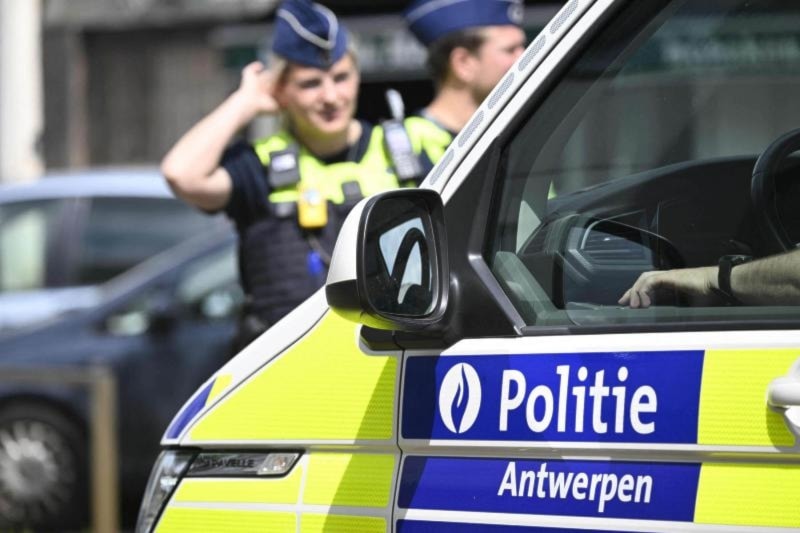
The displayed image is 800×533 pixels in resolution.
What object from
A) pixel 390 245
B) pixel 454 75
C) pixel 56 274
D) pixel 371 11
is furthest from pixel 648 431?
pixel 371 11

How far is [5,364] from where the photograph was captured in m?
7.14

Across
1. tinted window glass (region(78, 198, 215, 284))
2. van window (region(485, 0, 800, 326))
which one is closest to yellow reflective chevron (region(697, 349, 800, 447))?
van window (region(485, 0, 800, 326))

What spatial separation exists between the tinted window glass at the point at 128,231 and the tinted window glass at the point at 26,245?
0.21 m

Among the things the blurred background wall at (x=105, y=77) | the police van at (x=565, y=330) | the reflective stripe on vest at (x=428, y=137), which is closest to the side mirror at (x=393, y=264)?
the police van at (x=565, y=330)

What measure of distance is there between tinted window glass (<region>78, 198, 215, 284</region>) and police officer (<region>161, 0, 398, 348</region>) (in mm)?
3897

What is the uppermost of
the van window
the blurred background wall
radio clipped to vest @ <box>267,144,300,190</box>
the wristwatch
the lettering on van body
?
the blurred background wall

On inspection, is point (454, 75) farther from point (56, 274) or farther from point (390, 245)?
point (56, 274)

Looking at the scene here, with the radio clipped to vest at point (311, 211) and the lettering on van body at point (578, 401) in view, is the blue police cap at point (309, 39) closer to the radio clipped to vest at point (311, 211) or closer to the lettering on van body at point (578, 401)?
the radio clipped to vest at point (311, 211)

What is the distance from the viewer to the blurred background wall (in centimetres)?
1338

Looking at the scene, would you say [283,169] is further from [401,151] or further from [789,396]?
[789,396]

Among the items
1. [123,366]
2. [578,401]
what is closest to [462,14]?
[578,401]

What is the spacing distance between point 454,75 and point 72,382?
8.72ft

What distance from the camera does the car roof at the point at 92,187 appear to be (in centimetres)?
786

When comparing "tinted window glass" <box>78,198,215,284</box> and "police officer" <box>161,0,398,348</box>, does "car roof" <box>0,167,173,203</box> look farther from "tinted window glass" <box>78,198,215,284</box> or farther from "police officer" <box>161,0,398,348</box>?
"police officer" <box>161,0,398,348</box>
